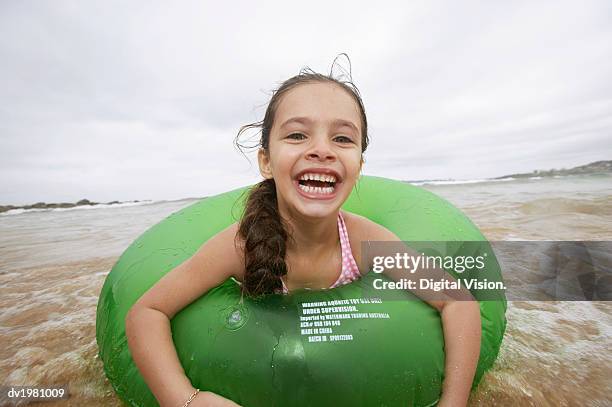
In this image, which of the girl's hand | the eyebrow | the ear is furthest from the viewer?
the ear

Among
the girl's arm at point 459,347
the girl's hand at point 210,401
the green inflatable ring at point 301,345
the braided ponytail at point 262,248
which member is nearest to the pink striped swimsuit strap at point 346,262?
the green inflatable ring at point 301,345

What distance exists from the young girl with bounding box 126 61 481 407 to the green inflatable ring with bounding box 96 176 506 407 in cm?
6

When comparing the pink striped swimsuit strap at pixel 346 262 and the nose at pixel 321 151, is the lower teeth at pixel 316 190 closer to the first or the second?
the nose at pixel 321 151

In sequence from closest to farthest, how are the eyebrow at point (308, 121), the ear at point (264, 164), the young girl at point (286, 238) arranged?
the young girl at point (286, 238)
the eyebrow at point (308, 121)
the ear at point (264, 164)

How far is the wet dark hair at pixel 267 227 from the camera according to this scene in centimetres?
143

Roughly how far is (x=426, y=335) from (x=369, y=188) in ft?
3.89

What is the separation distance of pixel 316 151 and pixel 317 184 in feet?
0.43

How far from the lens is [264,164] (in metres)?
1.62

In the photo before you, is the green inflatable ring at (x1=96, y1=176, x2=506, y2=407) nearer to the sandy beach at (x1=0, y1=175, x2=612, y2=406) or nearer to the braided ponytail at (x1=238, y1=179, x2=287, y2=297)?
the braided ponytail at (x1=238, y1=179, x2=287, y2=297)

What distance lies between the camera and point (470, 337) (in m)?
1.37

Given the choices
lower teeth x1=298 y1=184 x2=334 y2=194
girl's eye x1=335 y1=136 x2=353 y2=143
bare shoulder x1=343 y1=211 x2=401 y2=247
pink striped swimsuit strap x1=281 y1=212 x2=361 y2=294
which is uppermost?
girl's eye x1=335 y1=136 x2=353 y2=143

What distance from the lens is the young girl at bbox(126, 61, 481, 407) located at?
4.23 ft

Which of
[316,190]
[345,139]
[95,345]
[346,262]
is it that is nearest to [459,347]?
[346,262]

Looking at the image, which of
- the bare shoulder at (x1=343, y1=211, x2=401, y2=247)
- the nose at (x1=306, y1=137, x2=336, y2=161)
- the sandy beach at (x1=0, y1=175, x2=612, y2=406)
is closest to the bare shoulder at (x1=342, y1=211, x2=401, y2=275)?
the bare shoulder at (x1=343, y1=211, x2=401, y2=247)
